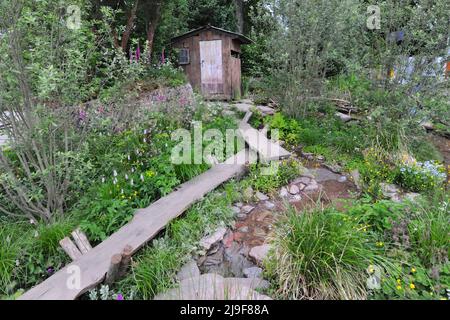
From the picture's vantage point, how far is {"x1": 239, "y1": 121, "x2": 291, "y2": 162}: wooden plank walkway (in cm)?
496

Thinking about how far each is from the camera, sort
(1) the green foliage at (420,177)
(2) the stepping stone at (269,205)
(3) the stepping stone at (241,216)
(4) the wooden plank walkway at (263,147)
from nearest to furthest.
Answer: (3) the stepping stone at (241,216) → (2) the stepping stone at (269,205) → (1) the green foliage at (420,177) → (4) the wooden plank walkway at (263,147)

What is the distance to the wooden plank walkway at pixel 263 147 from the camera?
496 centimetres

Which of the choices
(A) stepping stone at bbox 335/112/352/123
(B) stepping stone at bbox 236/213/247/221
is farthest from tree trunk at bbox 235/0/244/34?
(B) stepping stone at bbox 236/213/247/221

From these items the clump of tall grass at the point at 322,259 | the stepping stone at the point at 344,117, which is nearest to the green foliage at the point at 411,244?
the clump of tall grass at the point at 322,259

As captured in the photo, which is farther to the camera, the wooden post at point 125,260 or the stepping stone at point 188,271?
the stepping stone at point 188,271

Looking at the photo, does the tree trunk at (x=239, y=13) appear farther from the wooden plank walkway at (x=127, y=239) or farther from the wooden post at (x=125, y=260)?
the wooden post at (x=125, y=260)

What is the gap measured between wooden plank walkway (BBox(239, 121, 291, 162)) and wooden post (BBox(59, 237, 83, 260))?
3.08 meters

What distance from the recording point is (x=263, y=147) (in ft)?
17.1

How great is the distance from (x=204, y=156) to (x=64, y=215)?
Result: 2.11 metres

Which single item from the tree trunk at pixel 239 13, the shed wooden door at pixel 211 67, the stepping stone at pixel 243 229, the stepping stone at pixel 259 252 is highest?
the tree trunk at pixel 239 13

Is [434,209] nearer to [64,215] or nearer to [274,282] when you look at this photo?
[274,282]

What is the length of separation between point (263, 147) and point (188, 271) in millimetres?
2969

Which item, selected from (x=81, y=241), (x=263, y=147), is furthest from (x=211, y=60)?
(x=81, y=241)

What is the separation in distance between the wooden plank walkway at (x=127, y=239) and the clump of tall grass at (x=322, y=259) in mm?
1259
